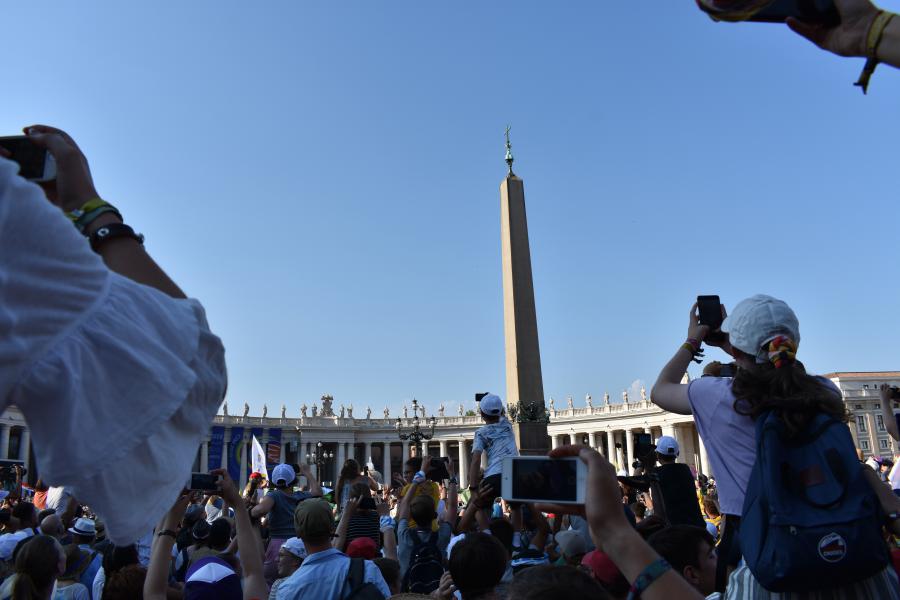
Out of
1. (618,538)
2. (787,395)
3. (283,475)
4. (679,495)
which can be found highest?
(283,475)

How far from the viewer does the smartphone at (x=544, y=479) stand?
217 cm

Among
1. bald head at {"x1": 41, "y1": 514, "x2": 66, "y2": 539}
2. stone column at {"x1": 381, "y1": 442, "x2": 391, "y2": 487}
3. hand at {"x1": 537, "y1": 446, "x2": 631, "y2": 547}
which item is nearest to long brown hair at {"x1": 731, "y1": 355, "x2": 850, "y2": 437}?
hand at {"x1": 537, "y1": 446, "x2": 631, "y2": 547}

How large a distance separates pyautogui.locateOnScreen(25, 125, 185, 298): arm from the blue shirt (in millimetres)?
3290

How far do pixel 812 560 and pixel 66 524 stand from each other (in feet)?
34.6

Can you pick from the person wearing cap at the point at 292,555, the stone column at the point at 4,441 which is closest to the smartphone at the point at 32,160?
the person wearing cap at the point at 292,555

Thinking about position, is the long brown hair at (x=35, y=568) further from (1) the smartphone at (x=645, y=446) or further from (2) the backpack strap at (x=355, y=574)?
(1) the smartphone at (x=645, y=446)

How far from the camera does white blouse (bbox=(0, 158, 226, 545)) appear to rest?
119 centimetres

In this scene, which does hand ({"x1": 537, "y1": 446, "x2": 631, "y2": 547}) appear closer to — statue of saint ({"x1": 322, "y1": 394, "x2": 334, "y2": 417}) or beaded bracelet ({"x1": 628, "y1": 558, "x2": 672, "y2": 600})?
beaded bracelet ({"x1": 628, "y1": 558, "x2": 672, "y2": 600})

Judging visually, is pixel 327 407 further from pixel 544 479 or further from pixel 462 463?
pixel 544 479

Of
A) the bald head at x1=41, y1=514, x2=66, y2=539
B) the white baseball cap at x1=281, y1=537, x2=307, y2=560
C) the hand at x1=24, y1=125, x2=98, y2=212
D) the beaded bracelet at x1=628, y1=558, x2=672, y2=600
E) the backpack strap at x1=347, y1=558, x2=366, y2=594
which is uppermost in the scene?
the hand at x1=24, y1=125, x2=98, y2=212

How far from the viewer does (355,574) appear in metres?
4.44

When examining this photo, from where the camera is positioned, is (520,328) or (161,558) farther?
(520,328)

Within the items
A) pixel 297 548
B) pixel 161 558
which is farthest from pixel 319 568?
pixel 297 548

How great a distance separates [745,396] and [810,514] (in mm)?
530
